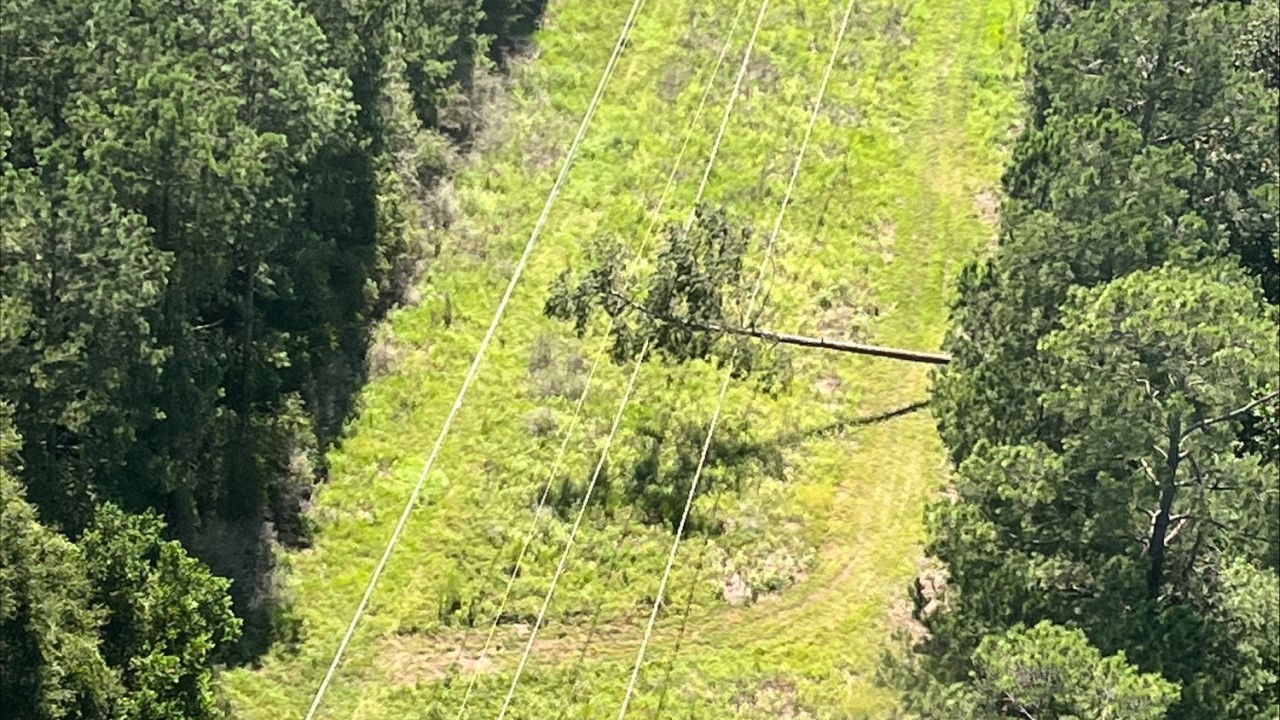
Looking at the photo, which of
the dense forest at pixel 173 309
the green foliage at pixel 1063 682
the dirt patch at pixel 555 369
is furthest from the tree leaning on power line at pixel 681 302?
the green foliage at pixel 1063 682

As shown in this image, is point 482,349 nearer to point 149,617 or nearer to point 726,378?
point 726,378

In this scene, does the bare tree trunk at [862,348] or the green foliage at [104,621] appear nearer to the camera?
the green foliage at [104,621]

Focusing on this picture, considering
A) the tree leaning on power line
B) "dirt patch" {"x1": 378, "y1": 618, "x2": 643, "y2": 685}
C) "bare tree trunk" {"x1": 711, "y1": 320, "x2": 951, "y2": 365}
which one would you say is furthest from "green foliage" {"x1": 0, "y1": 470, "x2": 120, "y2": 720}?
"bare tree trunk" {"x1": 711, "y1": 320, "x2": 951, "y2": 365}

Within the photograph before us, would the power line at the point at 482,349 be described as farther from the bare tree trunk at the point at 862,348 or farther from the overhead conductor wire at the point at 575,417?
the bare tree trunk at the point at 862,348

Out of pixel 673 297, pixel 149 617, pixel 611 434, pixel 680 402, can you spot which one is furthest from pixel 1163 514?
pixel 149 617

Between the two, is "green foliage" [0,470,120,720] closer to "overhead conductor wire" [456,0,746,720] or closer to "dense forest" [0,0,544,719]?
"dense forest" [0,0,544,719]

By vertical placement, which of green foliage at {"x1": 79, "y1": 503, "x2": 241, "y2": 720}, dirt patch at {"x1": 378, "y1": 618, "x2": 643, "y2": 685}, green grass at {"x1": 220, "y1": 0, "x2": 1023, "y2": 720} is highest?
green foliage at {"x1": 79, "y1": 503, "x2": 241, "y2": 720}
